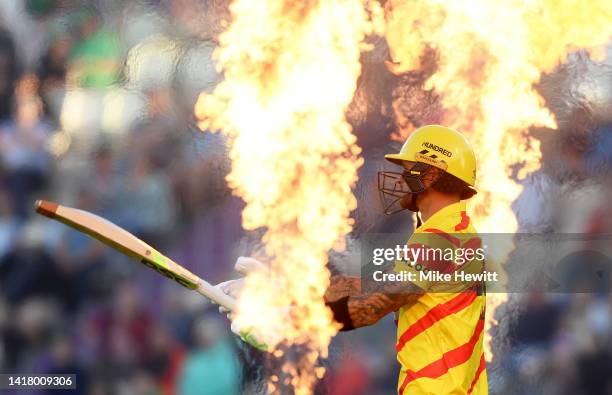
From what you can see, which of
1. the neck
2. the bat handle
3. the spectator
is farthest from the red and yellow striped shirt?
the spectator

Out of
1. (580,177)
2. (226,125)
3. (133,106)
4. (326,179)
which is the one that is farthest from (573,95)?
(133,106)

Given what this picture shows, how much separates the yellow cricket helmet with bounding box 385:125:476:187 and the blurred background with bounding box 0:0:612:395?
1.92 m

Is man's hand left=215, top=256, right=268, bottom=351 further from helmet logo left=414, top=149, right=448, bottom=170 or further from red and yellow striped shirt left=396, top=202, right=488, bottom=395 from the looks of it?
helmet logo left=414, top=149, right=448, bottom=170

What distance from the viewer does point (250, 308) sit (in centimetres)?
513

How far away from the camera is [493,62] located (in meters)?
7.07

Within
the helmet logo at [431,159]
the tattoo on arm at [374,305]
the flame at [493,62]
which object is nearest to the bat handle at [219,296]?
the tattoo on arm at [374,305]

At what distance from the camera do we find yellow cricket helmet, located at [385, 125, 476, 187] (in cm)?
500

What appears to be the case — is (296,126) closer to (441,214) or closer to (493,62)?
(493,62)

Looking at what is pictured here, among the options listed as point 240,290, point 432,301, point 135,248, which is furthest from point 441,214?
point 135,248

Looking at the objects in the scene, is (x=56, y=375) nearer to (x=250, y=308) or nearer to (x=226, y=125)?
(x=226, y=125)

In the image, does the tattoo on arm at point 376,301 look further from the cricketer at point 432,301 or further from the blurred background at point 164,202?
the blurred background at point 164,202

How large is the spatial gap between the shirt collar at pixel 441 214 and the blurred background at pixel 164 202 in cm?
211

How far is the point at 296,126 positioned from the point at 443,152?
1.66 meters

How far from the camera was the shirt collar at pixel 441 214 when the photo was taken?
16.0ft
